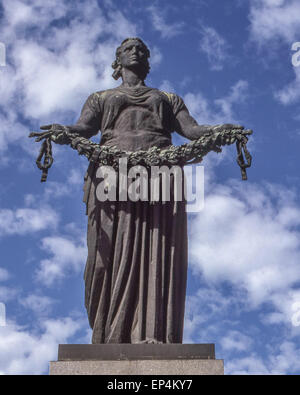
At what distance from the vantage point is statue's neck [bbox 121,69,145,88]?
486 inches

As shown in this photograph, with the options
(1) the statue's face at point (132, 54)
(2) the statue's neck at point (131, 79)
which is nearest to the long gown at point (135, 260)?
(2) the statue's neck at point (131, 79)

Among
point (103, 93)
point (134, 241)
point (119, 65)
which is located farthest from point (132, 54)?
point (134, 241)

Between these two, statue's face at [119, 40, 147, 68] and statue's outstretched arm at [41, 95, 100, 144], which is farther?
statue's face at [119, 40, 147, 68]

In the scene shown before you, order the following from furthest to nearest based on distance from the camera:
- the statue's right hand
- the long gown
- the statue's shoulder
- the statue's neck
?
the statue's neck
the statue's shoulder
the statue's right hand
the long gown

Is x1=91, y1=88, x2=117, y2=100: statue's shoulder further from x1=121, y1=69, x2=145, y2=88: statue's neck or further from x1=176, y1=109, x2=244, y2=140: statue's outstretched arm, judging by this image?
x1=176, y1=109, x2=244, y2=140: statue's outstretched arm

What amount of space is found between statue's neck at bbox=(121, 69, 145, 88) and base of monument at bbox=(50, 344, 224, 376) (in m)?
5.31

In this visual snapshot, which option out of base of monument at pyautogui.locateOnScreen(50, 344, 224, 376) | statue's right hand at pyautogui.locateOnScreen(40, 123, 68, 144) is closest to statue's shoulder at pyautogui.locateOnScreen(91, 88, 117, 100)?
statue's right hand at pyautogui.locateOnScreen(40, 123, 68, 144)

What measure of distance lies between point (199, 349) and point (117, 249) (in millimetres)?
2255

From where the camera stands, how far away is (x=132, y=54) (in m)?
12.4

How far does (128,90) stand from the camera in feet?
39.4

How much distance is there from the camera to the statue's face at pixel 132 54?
488 inches

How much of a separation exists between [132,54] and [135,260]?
14.2ft

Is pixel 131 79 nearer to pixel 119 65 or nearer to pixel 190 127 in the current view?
pixel 119 65
